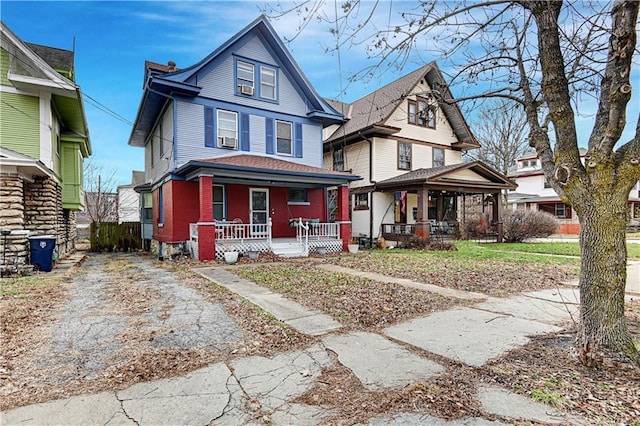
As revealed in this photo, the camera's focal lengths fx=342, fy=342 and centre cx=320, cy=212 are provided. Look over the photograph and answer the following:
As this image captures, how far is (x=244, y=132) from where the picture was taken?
14117mm

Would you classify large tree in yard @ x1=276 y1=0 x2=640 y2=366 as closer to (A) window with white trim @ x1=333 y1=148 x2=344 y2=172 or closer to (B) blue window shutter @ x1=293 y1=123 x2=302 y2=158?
(B) blue window shutter @ x1=293 y1=123 x2=302 y2=158

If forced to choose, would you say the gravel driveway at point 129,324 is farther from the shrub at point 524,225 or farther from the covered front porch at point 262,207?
the shrub at point 524,225

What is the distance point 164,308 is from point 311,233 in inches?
381

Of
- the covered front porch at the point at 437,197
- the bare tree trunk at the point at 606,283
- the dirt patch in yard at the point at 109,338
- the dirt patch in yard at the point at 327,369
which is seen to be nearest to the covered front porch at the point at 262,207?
the covered front porch at the point at 437,197

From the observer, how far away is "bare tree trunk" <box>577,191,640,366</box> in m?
3.27

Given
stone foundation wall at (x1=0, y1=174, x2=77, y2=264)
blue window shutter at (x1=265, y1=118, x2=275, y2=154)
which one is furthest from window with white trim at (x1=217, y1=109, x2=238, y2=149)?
stone foundation wall at (x1=0, y1=174, x2=77, y2=264)

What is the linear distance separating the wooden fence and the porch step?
979 cm

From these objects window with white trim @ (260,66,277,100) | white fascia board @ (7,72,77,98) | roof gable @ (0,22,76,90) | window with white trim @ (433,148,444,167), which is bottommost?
window with white trim @ (433,148,444,167)

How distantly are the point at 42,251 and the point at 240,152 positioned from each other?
23.8 feet

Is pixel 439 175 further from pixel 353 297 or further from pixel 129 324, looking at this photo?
pixel 129 324

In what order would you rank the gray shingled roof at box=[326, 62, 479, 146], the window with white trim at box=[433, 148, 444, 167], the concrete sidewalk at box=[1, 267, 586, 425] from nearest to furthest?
the concrete sidewalk at box=[1, 267, 586, 425] → the gray shingled roof at box=[326, 62, 479, 146] → the window with white trim at box=[433, 148, 444, 167]

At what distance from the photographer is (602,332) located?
10.8 ft

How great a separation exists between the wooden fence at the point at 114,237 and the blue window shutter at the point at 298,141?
10.2 m

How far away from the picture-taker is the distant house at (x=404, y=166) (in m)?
16.8
